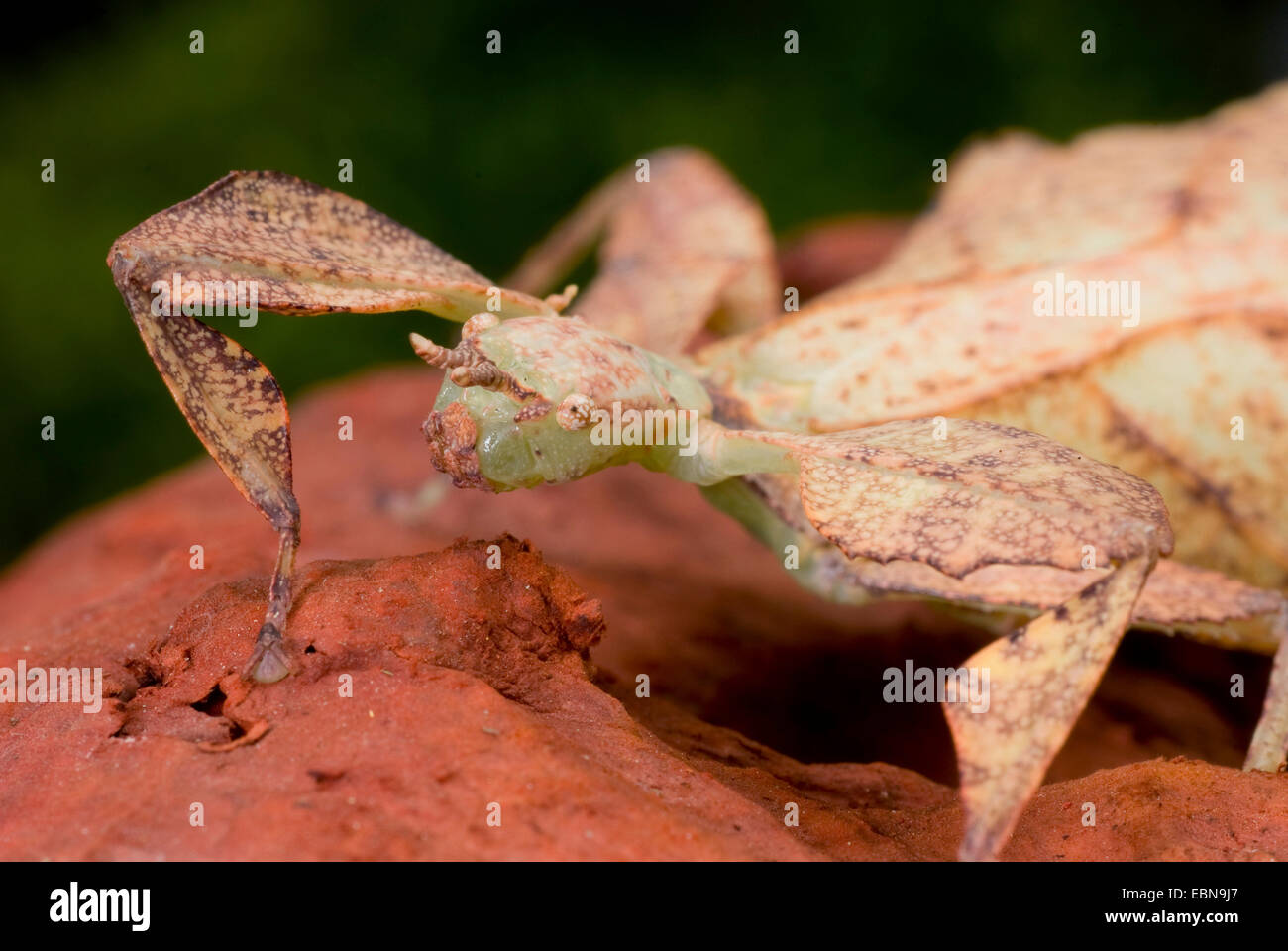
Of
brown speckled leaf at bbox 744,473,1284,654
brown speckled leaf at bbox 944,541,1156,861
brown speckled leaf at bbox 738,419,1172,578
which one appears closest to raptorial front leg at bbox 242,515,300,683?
brown speckled leaf at bbox 738,419,1172,578

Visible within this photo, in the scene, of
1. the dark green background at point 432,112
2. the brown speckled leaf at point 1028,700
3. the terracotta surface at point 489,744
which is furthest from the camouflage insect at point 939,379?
the dark green background at point 432,112

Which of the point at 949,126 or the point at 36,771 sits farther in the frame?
the point at 949,126

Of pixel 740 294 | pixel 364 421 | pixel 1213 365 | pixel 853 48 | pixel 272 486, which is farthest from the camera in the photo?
pixel 853 48

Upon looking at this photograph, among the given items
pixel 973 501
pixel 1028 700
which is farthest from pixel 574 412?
pixel 1028 700

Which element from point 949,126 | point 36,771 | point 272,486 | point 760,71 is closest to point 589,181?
point 760,71

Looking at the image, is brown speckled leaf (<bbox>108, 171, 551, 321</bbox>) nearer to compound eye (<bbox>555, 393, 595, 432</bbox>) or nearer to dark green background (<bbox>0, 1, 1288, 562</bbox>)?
compound eye (<bbox>555, 393, 595, 432</bbox>)
